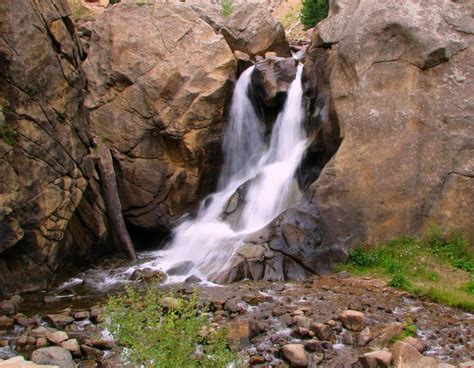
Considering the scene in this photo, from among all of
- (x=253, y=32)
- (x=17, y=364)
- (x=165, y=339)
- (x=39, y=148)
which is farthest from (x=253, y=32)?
(x=165, y=339)

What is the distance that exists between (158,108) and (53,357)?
39.0 feet

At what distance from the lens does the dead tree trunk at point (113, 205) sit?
17516mm

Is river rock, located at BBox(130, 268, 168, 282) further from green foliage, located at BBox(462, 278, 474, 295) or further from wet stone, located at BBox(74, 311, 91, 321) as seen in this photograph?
green foliage, located at BBox(462, 278, 474, 295)

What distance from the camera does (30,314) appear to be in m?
12.0

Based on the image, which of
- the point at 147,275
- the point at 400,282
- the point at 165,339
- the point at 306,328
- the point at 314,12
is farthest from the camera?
the point at 314,12

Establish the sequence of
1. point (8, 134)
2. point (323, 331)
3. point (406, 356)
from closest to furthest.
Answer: point (406, 356), point (323, 331), point (8, 134)

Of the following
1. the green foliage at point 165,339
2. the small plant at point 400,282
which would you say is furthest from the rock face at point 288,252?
the green foliage at point 165,339

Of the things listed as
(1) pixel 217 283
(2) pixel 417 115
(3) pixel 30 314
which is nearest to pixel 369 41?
(2) pixel 417 115

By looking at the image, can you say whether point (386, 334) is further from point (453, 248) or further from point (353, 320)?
point (453, 248)

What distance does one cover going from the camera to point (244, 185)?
63.3 ft

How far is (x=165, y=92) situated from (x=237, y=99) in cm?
275

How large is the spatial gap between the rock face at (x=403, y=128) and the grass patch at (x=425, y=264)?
0.35 metres

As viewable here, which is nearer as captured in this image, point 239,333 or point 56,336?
point 239,333

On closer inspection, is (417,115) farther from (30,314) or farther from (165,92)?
(30,314)
